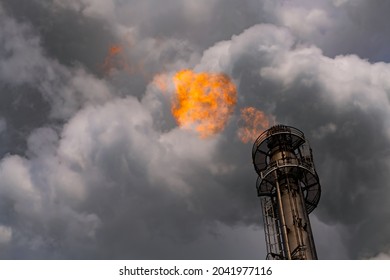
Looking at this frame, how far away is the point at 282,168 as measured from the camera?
142ft

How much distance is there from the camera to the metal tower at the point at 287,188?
3875cm

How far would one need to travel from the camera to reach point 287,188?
42.2 metres

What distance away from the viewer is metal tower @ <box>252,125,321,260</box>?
38750 mm

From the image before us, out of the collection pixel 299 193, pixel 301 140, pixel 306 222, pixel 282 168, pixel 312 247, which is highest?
pixel 301 140

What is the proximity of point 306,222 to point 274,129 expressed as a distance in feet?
37.9
